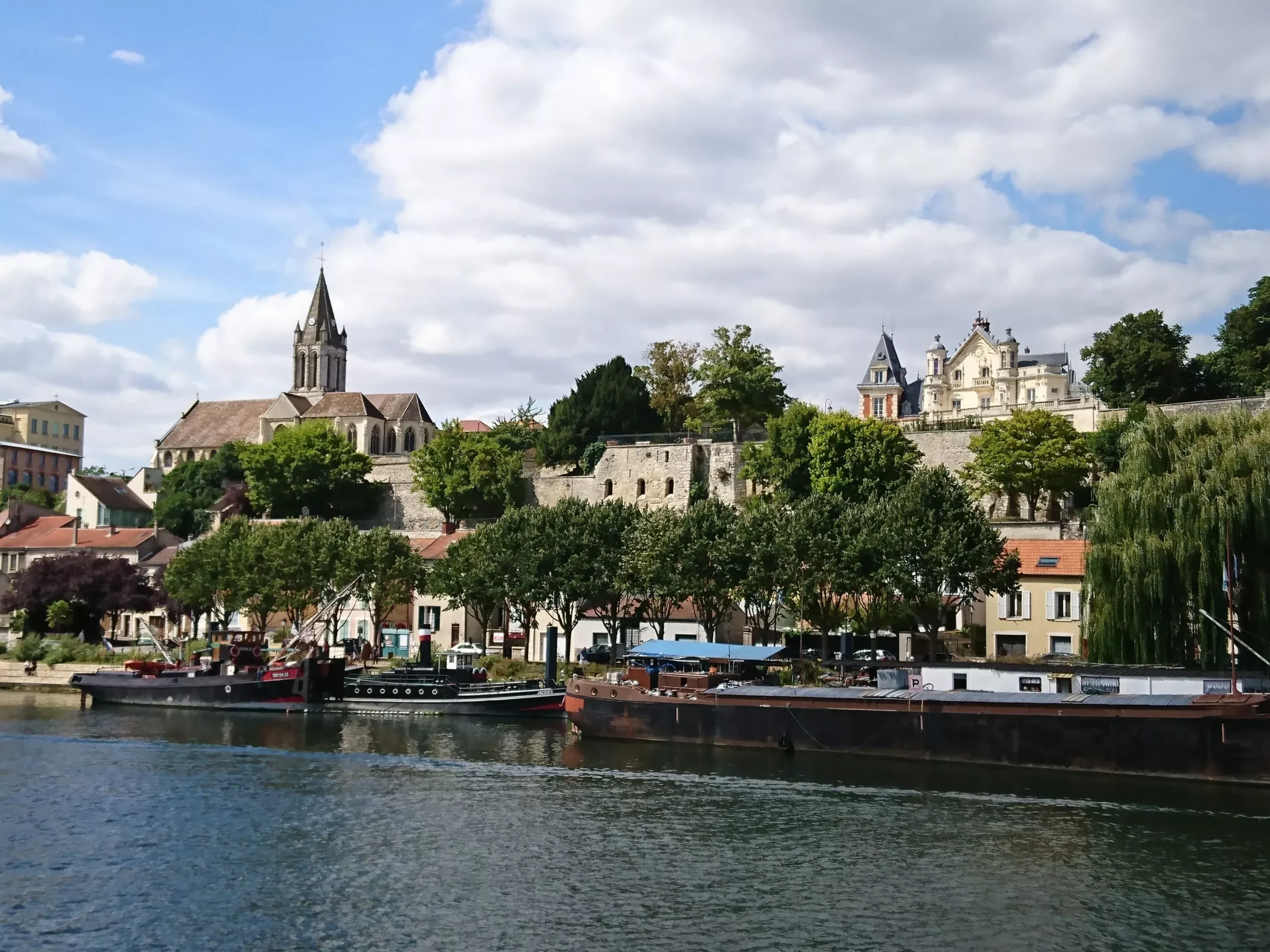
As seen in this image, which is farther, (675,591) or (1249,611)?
(675,591)

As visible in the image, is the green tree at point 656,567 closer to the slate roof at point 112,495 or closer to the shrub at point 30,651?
the shrub at point 30,651

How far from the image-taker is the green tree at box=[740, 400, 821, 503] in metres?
78.4

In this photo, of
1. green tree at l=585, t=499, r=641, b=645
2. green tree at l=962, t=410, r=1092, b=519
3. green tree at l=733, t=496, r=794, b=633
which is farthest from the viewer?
green tree at l=962, t=410, r=1092, b=519

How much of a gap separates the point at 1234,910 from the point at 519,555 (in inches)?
1691

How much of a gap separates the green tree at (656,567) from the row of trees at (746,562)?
7cm

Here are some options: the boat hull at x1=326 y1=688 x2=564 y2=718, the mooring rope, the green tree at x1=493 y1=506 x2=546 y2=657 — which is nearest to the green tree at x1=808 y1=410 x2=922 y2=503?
the green tree at x1=493 y1=506 x2=546 y2=657

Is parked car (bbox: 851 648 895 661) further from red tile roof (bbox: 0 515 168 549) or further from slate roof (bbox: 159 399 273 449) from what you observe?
slate roof (bbox: 159 399 273 449)

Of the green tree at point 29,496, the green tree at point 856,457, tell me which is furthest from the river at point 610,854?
the green tree at point 29,496

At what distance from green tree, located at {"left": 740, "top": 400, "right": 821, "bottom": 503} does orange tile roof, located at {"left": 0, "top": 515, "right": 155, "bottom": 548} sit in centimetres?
4661

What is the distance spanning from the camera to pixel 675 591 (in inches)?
2306

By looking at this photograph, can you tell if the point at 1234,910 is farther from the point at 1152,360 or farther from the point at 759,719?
the point at 1152,360

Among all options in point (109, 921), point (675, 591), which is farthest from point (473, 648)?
point (109, 921)

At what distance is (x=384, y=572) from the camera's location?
71.1m

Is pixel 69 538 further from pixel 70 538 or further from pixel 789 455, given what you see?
pixel 789 455
